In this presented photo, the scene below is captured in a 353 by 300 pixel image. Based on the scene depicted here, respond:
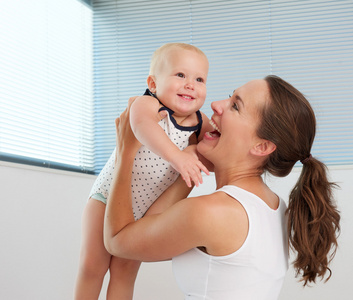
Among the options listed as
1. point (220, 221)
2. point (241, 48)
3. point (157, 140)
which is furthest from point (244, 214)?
point (241, 48)

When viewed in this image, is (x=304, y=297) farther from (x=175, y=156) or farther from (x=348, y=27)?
(x=175, y=156)

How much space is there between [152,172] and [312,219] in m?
0.57

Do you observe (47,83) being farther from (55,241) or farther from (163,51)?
(163,51)

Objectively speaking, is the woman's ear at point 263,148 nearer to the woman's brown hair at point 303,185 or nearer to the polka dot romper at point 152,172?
the woman's brown hair at point 303,185

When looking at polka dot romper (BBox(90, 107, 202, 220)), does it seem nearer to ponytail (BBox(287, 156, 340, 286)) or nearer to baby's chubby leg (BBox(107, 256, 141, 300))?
baby's chubby leg (BBox(107, 256, 141, 300))

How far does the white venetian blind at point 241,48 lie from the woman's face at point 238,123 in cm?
222

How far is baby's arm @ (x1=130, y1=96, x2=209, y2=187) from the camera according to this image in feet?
4.58

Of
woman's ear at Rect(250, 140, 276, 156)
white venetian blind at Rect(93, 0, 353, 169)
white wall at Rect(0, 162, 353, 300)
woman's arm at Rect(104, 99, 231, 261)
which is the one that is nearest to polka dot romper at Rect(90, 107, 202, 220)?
woman's arm at Rect(104, 99, 231, 261)

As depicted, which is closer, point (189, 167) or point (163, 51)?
point (189, 167)

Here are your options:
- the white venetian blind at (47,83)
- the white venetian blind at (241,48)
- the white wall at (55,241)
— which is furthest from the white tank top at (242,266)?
the white venetian blind at (241,48)

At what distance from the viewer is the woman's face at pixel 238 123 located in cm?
154

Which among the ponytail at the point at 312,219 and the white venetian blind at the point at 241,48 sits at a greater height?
the white venetian blind at the point at 241,48

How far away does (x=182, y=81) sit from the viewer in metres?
1.79

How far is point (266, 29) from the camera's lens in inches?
161
